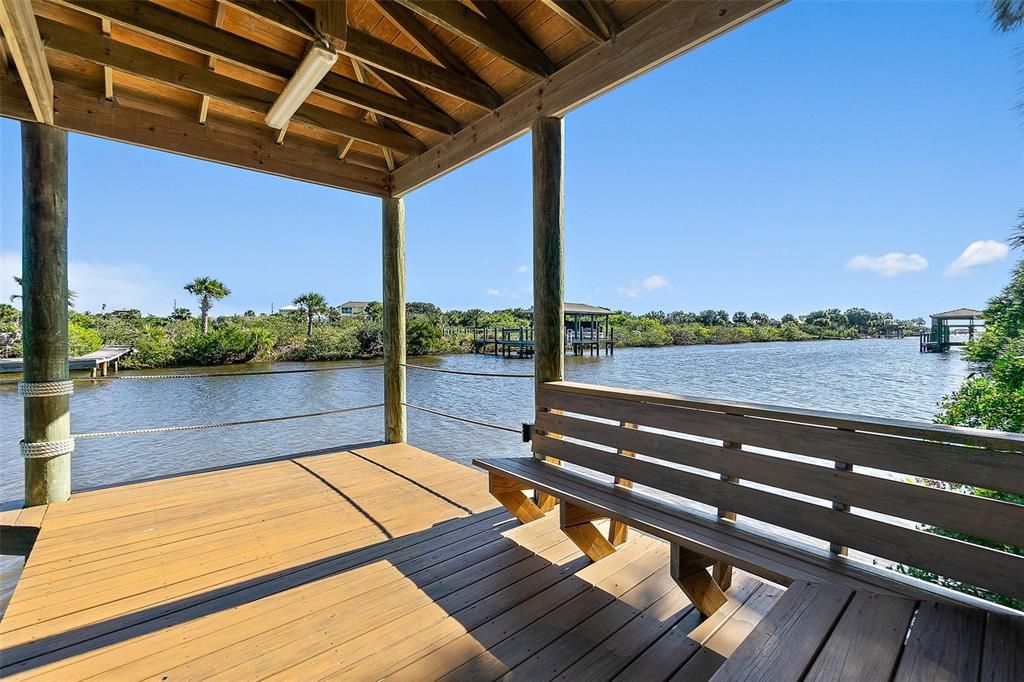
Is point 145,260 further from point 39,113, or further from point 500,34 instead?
point 500,34

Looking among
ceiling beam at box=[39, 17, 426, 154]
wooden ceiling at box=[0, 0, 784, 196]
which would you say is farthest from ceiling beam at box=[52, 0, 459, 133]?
ceiling beam at box=[39, 17, 426, 154]

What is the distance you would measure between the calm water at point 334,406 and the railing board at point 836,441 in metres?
0.89

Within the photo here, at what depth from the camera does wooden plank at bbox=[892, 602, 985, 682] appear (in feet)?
2.47

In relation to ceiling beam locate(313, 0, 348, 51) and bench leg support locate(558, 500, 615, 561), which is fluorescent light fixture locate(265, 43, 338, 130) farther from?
bench leg support locate(558, 500, 615, 561)

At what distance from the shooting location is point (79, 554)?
6.35ft

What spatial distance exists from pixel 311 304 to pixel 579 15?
2145 centimetres

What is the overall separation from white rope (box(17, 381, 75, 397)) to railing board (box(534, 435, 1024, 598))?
316cm

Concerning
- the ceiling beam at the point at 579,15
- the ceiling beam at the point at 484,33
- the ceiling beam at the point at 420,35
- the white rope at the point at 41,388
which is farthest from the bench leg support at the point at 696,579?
the white rope at the point at 41,388

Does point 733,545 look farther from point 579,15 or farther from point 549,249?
point 579,15

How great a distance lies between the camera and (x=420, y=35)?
2.35 meters

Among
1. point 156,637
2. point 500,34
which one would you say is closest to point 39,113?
point 500,34

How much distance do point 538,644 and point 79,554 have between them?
222 cm

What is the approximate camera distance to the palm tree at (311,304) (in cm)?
2050

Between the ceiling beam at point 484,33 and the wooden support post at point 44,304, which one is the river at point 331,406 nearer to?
the wooden support post at point 44,304
